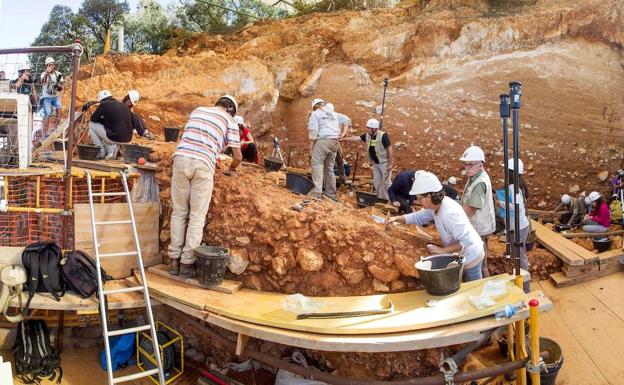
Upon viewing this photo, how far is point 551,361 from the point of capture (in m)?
6.09

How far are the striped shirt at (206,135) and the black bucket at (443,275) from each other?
274cm

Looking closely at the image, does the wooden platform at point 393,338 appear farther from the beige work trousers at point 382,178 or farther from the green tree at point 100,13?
the green tree at point 100,13

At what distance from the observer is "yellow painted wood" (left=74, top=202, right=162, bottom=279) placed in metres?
6.47

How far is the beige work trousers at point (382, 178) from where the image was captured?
9.73 metres

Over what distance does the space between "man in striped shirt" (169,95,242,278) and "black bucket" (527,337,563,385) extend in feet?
14.1

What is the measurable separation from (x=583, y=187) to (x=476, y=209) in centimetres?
794

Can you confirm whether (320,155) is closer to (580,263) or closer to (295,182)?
(295,182)

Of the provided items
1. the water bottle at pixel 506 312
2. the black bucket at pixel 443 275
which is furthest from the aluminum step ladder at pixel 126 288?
the water bottle at pixel 506 312

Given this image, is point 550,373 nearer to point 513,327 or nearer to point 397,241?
point 513,327

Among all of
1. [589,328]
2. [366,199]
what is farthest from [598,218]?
[366,199]

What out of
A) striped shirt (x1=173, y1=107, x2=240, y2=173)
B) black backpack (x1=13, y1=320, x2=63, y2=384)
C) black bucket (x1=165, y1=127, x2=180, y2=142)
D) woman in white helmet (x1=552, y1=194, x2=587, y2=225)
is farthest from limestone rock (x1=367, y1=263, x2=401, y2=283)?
woman in white helmet (x1=552, y1=194, x2=587, y2=225)

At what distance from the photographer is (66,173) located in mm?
6484

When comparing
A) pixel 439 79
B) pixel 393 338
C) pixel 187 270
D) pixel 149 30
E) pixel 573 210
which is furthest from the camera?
pixel 149 30

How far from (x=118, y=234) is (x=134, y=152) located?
1.43 metres
